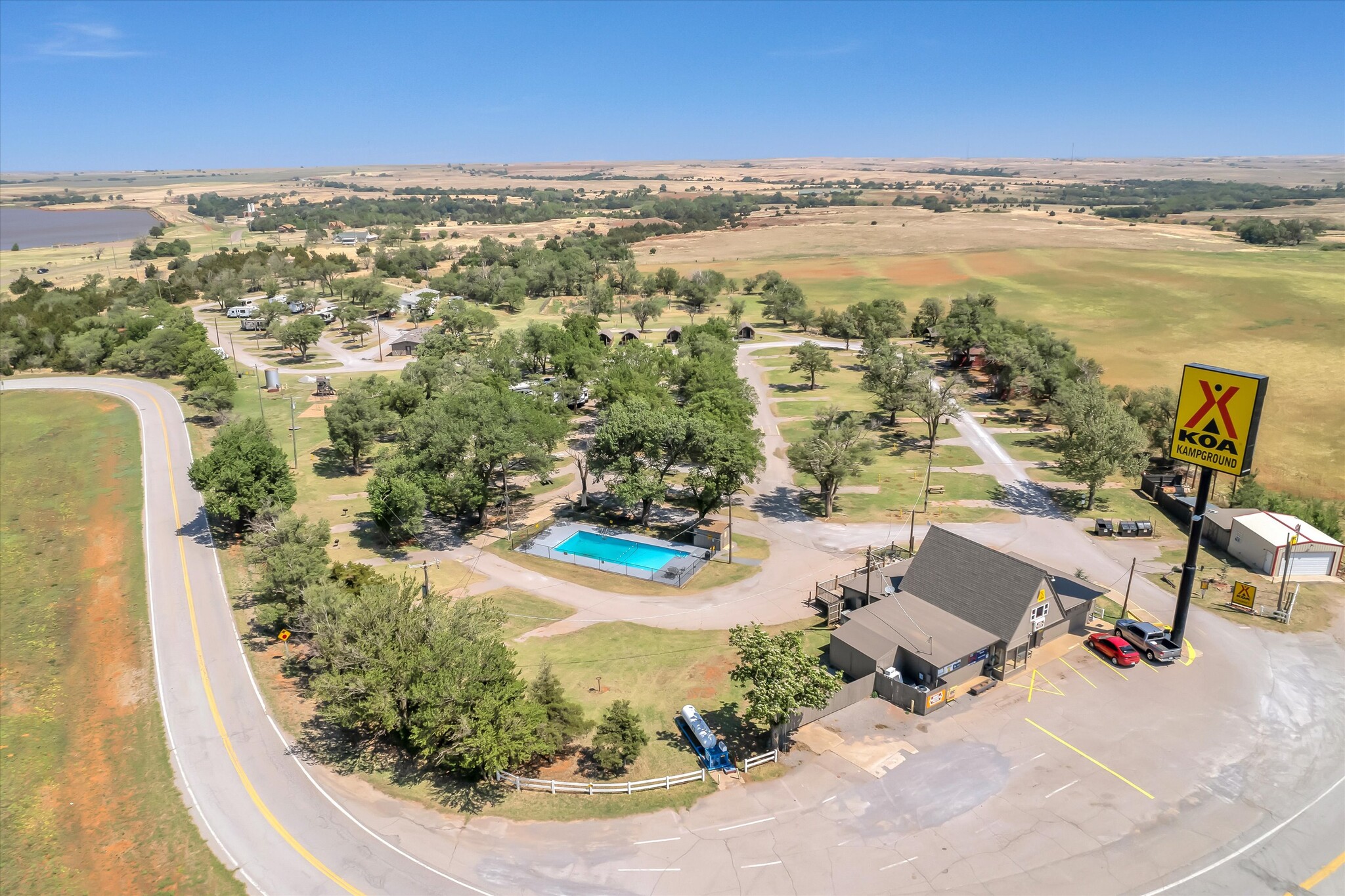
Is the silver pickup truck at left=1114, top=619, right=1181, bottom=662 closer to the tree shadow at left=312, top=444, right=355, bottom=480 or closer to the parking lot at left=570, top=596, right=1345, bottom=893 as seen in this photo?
the parking lot at left=570, top=596, right=1345, bottom=893

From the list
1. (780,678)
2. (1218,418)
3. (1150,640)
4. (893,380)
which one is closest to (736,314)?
(893,380)

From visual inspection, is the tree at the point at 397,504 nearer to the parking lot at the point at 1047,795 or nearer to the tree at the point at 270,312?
the parking lot at the point at 1047,795

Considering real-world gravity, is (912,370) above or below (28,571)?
above

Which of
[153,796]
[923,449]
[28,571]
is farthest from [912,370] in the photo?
[28,571]

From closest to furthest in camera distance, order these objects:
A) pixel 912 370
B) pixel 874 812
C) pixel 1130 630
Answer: pixel 874 812, pixel 1130 630, pixel 912 370

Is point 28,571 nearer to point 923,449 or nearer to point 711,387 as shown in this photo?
point 711,387

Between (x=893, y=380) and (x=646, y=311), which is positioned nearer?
(x=893, y=380)

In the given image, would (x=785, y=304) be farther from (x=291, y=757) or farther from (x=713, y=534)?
(x=291, y=757)
